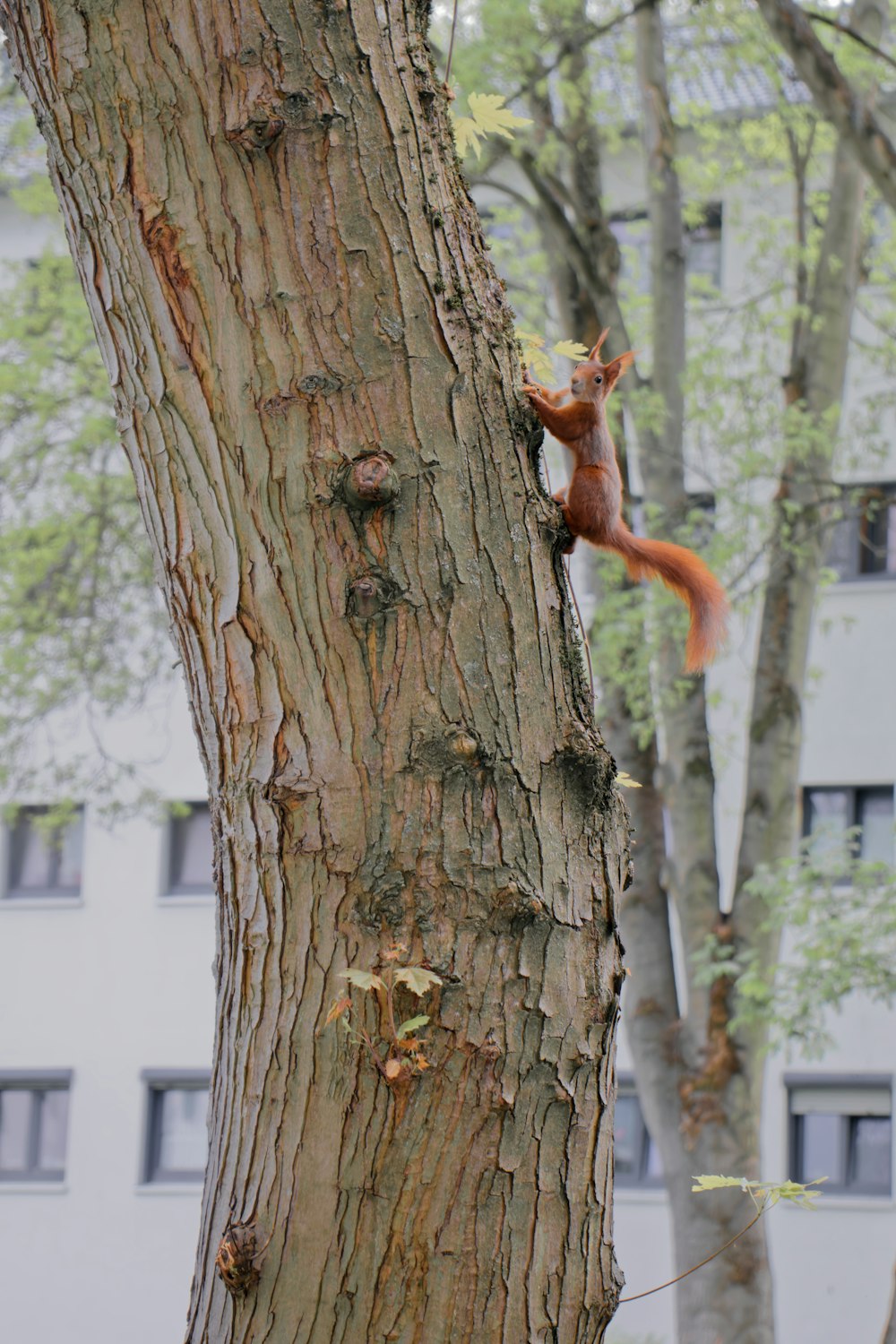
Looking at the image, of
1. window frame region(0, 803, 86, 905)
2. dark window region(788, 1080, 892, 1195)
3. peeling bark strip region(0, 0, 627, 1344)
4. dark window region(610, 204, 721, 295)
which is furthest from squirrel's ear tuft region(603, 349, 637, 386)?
window frame region(0, 803, 86, 905)

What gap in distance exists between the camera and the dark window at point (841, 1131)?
11.8 metres

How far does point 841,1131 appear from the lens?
1188 centimetres

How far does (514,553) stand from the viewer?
140 cm

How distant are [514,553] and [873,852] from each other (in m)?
11.6

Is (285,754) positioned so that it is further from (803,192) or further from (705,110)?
(705,110)

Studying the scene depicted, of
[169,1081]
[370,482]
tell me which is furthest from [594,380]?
[169,1081]

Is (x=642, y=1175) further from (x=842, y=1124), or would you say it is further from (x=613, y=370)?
(x=613, y=370)

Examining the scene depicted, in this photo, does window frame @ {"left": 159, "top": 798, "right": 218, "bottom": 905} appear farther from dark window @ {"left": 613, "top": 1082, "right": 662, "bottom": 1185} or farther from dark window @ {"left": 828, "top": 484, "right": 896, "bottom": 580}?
dark window @ {"left": 828, "top": 484, "right": 896, "bottom": 580}

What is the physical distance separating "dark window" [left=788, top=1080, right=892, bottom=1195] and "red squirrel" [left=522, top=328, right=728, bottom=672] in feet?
34.1

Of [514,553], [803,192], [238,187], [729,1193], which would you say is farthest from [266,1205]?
[803,192]

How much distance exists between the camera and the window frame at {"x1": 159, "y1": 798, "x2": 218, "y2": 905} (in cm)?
1339

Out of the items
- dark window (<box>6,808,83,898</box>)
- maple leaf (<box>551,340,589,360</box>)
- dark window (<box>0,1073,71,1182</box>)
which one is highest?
maple leaf (<box>551,340,589,360</box>)

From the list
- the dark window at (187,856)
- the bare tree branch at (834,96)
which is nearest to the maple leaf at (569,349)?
the bare tree branch at (834,96)

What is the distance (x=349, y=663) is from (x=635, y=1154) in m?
A: 11.9
